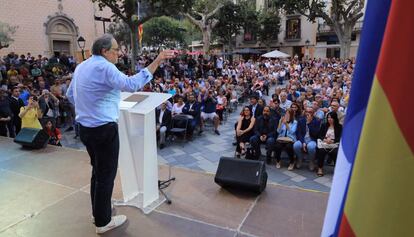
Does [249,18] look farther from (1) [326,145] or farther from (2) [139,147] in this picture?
(2) [139,147]

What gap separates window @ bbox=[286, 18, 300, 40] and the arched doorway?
23384 mm

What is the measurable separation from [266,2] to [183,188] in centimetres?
3782

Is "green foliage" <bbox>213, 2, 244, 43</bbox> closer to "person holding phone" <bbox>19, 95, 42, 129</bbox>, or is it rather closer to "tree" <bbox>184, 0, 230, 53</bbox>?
"tree" <bbox>184, 0, 230, 53</bbox>

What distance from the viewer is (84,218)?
309 cm

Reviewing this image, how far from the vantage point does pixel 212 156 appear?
6844 millimetres

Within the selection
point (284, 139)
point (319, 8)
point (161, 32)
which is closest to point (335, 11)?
point (319, 8)

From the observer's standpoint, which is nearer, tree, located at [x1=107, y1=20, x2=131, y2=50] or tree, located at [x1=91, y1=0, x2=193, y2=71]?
tree, located at [x1=91, y1=0, x2=193, y2=71]

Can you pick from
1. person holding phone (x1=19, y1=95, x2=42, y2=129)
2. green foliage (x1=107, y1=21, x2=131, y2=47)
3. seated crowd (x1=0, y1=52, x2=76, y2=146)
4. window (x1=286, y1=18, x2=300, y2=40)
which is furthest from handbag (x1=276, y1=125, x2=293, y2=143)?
window (x1=286, y1=18, x2=300, y2=40)

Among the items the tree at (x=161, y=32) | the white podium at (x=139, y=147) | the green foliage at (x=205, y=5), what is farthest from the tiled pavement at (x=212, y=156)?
the tree at (x=161, y=32)

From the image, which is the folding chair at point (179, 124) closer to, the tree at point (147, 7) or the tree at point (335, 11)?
the tree at point (147, 7)

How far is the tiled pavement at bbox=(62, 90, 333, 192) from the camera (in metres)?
5.40

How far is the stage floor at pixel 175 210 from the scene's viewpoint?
2.85 m

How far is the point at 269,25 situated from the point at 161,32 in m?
14.9

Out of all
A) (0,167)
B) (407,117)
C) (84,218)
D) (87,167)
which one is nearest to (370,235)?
(407,117)
